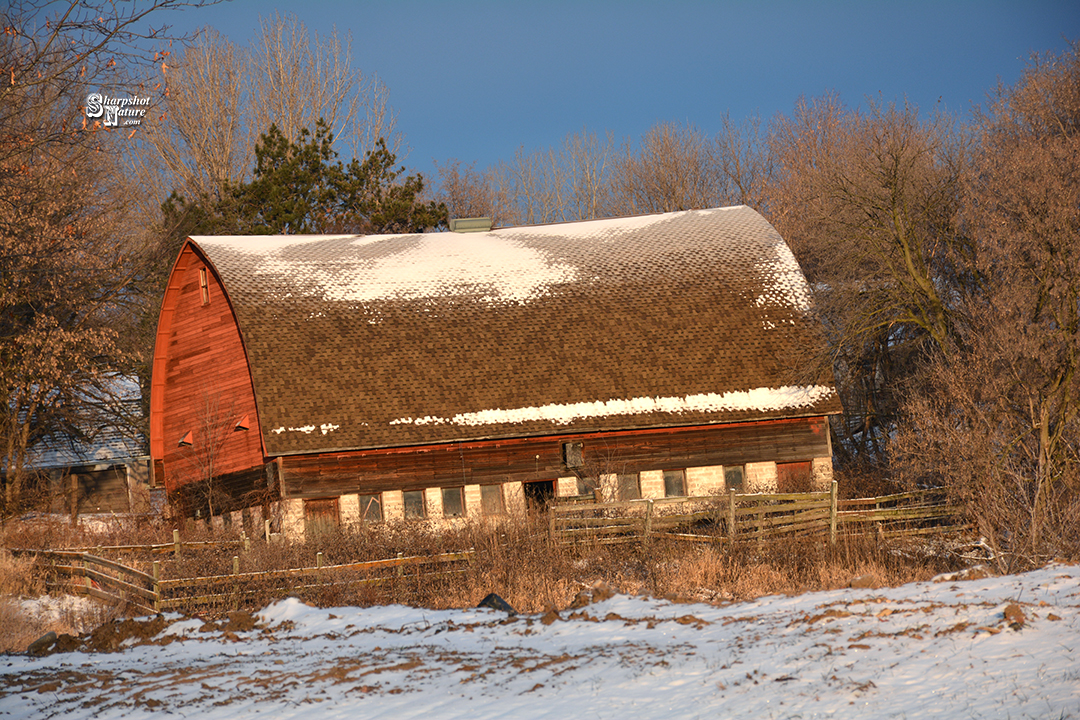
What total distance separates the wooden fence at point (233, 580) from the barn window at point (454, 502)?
23.5 ft

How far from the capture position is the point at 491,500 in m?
25.1

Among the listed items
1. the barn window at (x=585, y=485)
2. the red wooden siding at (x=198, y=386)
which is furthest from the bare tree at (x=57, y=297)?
the barn window at (x=585, y=485)

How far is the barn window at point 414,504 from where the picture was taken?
24609 millimetres

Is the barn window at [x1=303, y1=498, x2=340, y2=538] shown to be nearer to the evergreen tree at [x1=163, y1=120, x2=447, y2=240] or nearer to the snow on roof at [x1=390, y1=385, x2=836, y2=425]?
the snow on roof at [x1=390, y1=385, x2=836, y2=425]

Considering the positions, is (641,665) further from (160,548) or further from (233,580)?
(160,548)

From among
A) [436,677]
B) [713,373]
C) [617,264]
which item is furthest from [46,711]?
[617,264]

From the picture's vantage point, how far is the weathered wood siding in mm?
24203

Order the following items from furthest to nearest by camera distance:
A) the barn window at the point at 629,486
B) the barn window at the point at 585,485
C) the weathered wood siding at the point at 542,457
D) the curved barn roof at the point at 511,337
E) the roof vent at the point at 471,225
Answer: the roof vent at the point at 471,225 → the barn window at the point at 629,486 → the barn window at the point at 585,485 → the curved barn roof at the point at 511,337 → the weathered wood siding at the point at 542,457

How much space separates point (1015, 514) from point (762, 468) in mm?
10464

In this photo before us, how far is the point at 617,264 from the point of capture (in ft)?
95.9

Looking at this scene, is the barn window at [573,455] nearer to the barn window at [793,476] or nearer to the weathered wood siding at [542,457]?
the weathered wood siding at [542,457]

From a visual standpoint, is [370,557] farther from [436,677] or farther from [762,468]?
[762,468]

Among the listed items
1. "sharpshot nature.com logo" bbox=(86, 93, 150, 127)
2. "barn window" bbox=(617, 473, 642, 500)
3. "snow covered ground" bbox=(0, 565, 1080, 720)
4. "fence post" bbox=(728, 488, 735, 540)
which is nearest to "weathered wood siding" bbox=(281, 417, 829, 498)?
"barn window" bbox=(617, 473, 642, 500)

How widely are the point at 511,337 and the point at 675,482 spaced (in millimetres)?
5902
